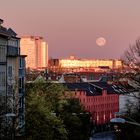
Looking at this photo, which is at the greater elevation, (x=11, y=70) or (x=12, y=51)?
(x=12, y=51)

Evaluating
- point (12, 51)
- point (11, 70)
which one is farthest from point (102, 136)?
point (11, 70)

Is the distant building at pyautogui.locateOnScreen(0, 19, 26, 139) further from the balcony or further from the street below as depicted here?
the street below

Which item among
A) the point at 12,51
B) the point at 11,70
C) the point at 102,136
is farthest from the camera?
the point at 102,136

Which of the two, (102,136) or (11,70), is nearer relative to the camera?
(11,70)

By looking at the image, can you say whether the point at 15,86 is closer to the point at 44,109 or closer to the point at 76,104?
the point at 44,109

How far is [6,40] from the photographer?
3145 inches

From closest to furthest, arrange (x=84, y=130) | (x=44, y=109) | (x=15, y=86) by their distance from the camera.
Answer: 1. (x=15, y=86)
2. (x=44, y=109)
3. (x=84, y=130)

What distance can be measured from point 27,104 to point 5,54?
A: 5.20 m

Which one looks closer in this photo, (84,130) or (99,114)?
(84,130)

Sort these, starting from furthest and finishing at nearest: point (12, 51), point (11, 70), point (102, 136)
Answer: point (102, 136) → point (12, 51) → point (11, 70)

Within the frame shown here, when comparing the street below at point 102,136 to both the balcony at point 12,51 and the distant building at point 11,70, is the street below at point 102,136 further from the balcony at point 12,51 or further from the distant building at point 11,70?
the balcony at point 12,51

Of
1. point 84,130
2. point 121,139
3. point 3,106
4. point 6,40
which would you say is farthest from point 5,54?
point 84,130

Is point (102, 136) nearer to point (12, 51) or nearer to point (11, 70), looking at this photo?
point (12, 51)

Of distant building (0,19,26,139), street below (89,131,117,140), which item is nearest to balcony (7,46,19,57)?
distant building (0,19,26,139)
